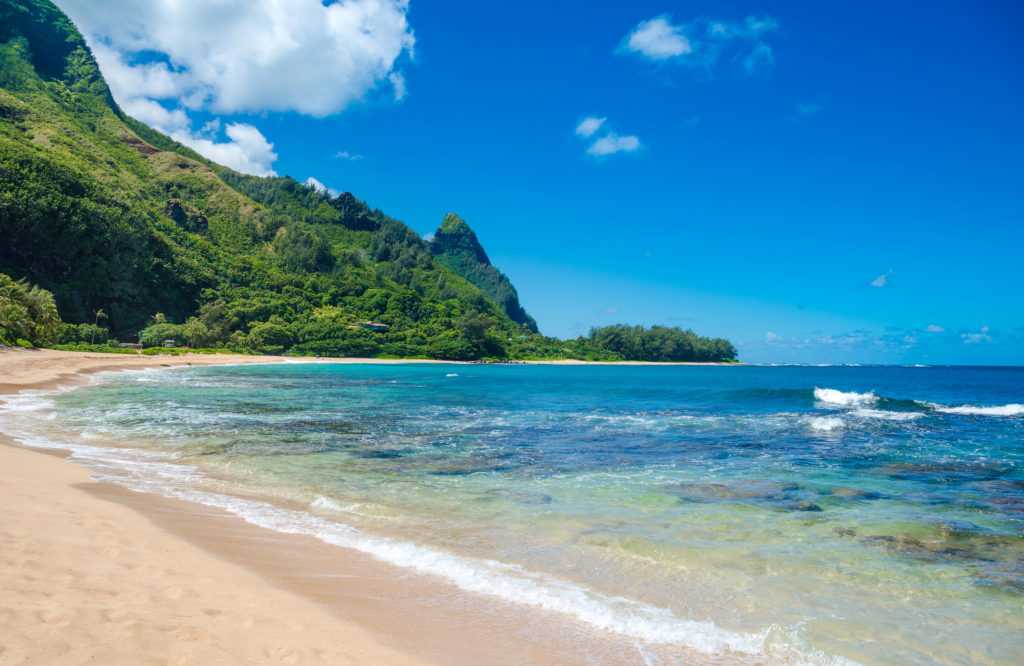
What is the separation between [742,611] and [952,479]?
10636 mm

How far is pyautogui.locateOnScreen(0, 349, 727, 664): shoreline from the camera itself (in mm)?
3764

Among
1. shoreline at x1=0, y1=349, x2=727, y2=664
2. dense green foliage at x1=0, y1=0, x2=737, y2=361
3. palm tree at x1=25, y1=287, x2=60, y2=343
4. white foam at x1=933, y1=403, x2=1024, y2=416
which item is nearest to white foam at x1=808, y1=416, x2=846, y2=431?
white foam at x1=933, y1=403, x2=1024, y2=416

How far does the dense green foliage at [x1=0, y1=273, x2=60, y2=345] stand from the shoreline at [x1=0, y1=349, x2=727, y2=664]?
46.1 meters

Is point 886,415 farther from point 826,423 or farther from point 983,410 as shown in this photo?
point 983,410

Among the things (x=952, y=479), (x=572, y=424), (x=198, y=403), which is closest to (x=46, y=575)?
(x=952, y=479)

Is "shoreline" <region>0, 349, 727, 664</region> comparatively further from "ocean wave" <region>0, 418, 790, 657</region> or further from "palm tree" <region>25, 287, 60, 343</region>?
"palm tree" <region>25, 287, 60, 343</region>

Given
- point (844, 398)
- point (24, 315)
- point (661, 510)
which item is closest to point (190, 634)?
point (661, 510)

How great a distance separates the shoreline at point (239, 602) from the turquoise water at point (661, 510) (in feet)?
1.65

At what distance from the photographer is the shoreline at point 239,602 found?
3764 millimetres

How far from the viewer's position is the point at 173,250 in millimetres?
104938

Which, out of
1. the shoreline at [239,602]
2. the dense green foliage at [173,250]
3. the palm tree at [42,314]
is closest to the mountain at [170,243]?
the dense green foliage at [173,250]

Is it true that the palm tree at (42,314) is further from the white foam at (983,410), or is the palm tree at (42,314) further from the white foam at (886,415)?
the white foam at (983,410)

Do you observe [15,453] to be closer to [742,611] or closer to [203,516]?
[203,516]

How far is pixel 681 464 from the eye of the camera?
1348 centimetres
